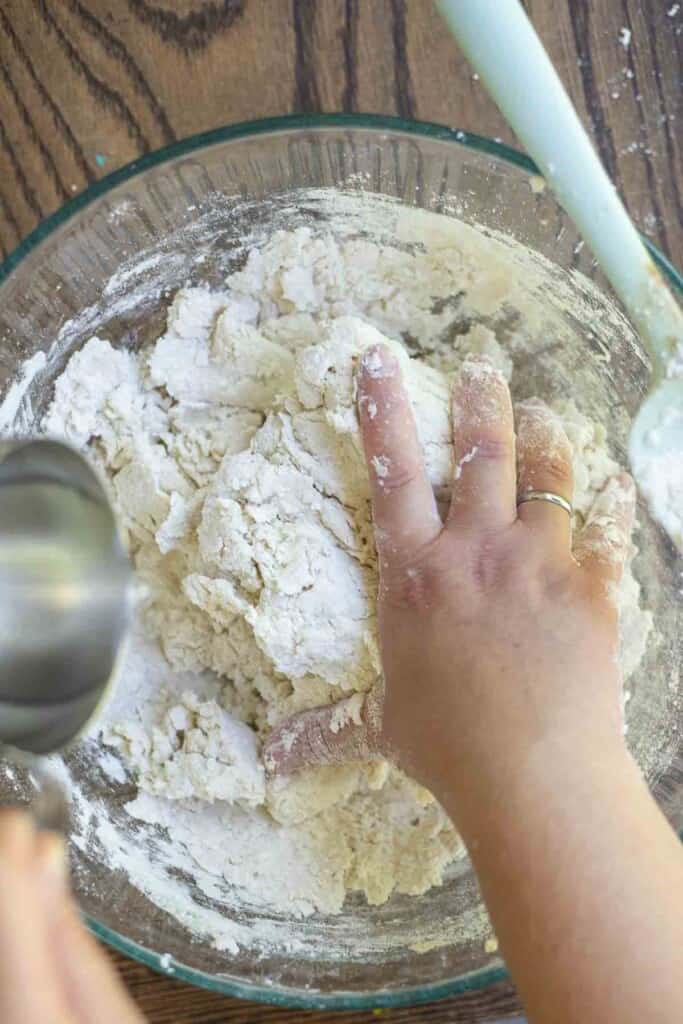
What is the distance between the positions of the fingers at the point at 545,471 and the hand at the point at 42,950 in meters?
0.53

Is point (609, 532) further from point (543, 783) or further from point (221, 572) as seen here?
point (221, 572)

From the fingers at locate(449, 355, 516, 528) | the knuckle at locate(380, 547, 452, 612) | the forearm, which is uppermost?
the fingers at locate(449, 355, 516, 528)

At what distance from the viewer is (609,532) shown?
37.9 inches

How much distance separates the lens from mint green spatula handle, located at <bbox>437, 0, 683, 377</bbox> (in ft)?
2.65

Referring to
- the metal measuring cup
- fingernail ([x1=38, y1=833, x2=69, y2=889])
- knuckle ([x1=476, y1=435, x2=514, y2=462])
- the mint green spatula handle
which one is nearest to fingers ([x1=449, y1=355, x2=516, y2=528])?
knuckle ([x1=476, y1=435, x2=514, y2=462])

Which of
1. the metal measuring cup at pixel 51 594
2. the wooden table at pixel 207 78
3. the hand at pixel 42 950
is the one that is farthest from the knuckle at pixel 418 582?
the wooden table at pixel 207 78

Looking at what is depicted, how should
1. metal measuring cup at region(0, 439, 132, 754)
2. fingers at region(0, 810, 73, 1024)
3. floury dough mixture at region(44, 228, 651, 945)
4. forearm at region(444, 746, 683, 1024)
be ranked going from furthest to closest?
1. floury dough mixture at region(44, 228, 651, 945)
2. metal measuring cup at region(0, 439, 132, 754)
3. forearm at region(444, 746, 683, 1024)
4. fingers at region(0, 810, 73, 1024)

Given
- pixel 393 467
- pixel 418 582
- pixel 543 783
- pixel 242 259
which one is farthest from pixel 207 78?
pixel 543 783

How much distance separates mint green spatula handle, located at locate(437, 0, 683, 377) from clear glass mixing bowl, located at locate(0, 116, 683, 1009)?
126 mm

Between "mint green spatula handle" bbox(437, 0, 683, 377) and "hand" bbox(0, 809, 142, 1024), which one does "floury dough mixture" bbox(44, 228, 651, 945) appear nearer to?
"mint green spatula handle" bbox(437, 0, 683, 377)

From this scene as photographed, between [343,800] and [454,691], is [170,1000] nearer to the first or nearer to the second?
[343,800]

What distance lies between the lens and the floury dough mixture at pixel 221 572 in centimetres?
104

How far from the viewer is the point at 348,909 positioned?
1106mm

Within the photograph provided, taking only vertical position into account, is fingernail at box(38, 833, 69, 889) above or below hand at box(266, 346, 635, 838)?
below
